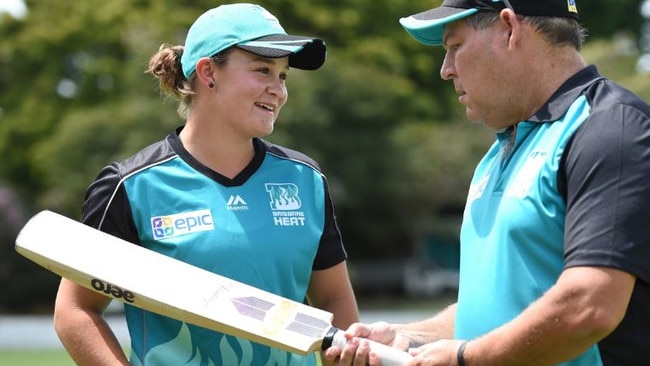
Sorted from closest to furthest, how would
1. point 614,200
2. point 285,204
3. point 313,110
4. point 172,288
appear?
point 614,200, point 172,288, point 285,204, point 313,110

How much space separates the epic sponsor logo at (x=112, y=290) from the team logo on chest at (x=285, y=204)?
0.64 m

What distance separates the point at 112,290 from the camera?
3955 mm

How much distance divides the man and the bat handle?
0.04 metres

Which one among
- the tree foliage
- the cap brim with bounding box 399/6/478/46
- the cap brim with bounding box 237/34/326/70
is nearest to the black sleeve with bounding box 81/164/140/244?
the cap brim with bounding box 237/34/326/70

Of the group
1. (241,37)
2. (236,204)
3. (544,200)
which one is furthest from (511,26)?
(236,204)

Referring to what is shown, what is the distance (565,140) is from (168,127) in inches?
951

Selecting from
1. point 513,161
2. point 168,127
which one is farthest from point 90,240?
point 168,127

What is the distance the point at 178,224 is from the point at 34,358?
12.5 metres

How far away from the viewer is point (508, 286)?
3268 mm

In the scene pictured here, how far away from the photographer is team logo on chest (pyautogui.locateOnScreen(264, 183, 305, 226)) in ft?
14.0

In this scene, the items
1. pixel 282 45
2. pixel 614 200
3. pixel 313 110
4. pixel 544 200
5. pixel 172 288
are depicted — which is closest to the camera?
pixel 614 200

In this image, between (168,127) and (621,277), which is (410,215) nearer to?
(168,127)

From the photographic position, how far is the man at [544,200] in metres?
2.99

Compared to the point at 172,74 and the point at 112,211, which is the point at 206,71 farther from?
the point at 112,211
